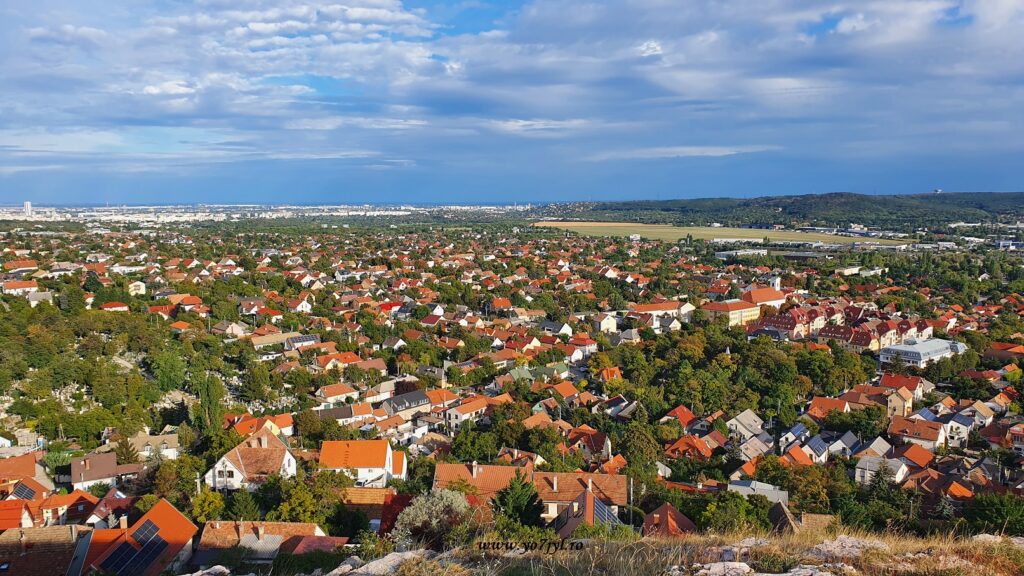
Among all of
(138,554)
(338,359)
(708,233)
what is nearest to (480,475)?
(138,554)

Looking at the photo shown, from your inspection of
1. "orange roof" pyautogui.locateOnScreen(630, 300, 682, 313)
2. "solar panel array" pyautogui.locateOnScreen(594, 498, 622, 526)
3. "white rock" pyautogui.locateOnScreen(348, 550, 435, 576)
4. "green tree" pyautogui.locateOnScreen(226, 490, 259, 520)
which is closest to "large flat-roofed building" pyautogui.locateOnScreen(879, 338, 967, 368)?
"orange roof" pyautogui.locateOnScreen(630, 300, 682, 313)

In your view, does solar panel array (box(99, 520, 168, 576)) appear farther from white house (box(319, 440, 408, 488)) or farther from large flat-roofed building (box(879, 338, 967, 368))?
large flat-roofed building (box(879, 338, 967, 368))

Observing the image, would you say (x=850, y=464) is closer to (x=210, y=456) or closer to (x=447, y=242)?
(x=210, y=456)

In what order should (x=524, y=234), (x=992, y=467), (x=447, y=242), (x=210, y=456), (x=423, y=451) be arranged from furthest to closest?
(x=524, y=234), (x=447, y=242), (x=423, y=451), (x=992, y=467), (x=210, y=456)

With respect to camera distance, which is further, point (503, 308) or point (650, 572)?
point (503, 308)

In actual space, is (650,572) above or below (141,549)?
above

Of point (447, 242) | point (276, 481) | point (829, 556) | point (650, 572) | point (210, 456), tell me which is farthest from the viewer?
point (447, 242)

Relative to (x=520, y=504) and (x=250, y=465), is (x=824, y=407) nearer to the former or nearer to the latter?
(x=520, y=504)

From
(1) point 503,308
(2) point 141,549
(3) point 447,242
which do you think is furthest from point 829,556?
(3) point 447,242
